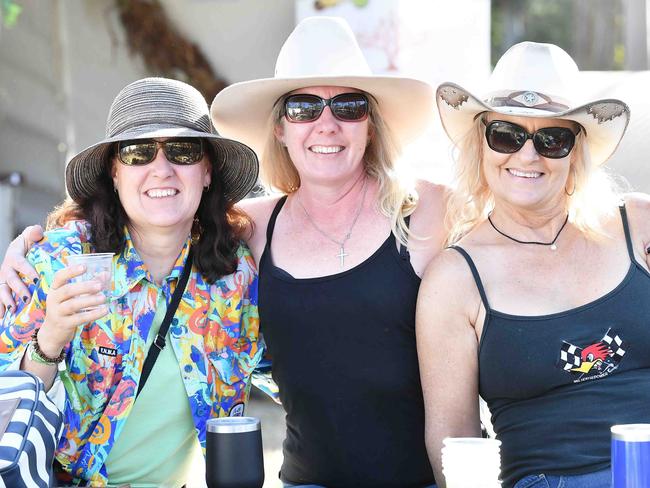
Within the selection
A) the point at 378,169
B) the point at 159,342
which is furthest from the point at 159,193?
the point at 378,169

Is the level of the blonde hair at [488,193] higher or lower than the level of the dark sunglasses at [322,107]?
lower

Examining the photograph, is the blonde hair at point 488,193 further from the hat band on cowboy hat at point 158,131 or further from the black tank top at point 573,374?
the hat band on cowboy hat at point 158,131

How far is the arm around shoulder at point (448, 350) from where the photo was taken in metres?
2.96

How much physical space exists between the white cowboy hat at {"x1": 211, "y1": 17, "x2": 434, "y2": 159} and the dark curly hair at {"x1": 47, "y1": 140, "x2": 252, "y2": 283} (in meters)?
0.27

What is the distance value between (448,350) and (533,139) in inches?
26.2

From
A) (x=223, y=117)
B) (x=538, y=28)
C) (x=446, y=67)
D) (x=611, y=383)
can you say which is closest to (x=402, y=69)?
(x=446, y=67)

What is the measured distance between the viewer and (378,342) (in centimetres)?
312

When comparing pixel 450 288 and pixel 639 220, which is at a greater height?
pixel 639 220

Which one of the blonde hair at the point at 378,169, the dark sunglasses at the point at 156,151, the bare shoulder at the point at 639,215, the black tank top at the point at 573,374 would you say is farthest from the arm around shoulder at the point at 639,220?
the dark sunglasses at the point at 156,151

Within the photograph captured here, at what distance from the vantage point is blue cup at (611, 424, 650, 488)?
188cm

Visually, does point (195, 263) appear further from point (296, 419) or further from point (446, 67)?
point (446, 67)

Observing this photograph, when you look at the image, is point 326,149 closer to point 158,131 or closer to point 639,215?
point 158,131

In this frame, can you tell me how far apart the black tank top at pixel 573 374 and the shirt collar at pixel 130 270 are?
3.18 ft

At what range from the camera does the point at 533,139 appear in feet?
9.61
